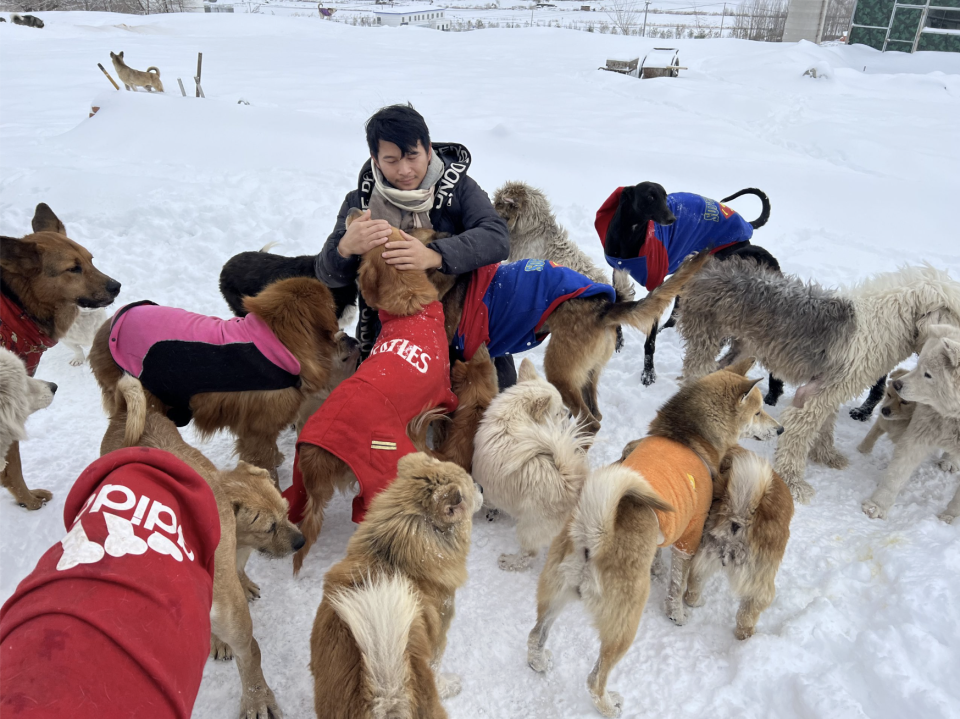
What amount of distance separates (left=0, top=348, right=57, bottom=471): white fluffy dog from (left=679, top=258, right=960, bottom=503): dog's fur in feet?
14.4

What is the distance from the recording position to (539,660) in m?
2.62

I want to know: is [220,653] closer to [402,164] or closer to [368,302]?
Result: [368,302]

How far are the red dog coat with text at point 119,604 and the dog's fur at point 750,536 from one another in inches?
96.1

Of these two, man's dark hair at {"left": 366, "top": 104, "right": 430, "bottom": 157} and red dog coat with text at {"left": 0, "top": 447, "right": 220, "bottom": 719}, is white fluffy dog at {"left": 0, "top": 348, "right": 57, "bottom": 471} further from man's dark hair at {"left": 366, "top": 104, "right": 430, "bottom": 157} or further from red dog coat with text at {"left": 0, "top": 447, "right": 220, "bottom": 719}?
man's dark hair at {"left": 366, "top": 104, "right": 430, "bottom": 157}

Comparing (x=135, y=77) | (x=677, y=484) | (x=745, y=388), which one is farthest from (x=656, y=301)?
(x=135, y=77)

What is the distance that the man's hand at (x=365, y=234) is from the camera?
296 centimetres

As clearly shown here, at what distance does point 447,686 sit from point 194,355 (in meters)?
2.25

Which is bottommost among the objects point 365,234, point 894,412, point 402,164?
point 894,412

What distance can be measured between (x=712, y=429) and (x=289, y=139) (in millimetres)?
8487

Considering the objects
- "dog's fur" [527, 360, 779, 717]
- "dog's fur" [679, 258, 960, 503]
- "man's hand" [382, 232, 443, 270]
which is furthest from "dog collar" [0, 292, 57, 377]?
"dog's fur" [679, 258, 960, 503]

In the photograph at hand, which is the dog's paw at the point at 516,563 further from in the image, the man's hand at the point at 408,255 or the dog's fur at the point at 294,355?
the man's hand at the point at 408,255

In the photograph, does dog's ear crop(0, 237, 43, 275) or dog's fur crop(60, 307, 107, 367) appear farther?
dog's fur crop(60, 307, 107, 367)

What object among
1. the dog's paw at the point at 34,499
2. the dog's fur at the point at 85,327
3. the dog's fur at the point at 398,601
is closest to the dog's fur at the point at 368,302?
the dog's fur at the point at 398,601

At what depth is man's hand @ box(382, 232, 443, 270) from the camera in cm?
302
